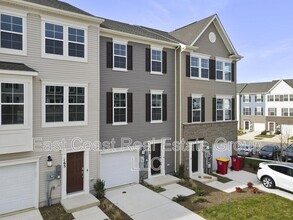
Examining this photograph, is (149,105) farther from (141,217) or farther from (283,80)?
(283,80)

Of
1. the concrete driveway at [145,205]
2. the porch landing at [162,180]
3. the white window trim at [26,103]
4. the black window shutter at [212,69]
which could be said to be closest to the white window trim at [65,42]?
the white window trim at [26,103]

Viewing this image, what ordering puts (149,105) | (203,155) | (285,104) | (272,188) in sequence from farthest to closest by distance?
(285,104) < (203,155) < (149,105) < (272,188)

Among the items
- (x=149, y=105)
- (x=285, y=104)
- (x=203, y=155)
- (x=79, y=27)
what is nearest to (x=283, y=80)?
(x=285, y=104)

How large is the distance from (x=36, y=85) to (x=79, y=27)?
12.3 feet

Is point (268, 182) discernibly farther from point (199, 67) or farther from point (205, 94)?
point (199, 67)

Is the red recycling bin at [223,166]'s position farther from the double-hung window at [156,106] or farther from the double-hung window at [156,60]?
the double-hung window at [156,60]

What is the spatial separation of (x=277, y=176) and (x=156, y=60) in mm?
10526

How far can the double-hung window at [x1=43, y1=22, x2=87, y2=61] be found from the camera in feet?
34.1

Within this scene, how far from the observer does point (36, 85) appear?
32.9 ft

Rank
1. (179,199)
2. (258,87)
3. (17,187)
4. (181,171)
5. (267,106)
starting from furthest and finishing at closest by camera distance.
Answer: (258,87), (267,106), (181,171), (179,199), (17,187)

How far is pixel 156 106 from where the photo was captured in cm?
1484

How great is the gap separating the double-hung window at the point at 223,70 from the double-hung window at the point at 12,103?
46.3 feet

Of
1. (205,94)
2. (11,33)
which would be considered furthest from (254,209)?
(11,33)

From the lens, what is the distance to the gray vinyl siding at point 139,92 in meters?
12.7
